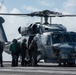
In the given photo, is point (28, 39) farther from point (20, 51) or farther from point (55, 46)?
point (55, 46)

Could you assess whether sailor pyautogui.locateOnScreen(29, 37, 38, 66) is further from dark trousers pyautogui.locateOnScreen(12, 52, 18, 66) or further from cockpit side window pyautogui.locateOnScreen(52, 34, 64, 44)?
cockpit side window pyautogui.locateOnScreen(52, 34, 64, 44)

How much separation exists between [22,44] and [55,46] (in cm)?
273

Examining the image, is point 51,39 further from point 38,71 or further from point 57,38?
point 38,71

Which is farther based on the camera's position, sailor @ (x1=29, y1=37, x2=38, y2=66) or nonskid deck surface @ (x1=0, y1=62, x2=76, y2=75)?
sailor @ (x1=29, y1=37, x2=38, y2=66)

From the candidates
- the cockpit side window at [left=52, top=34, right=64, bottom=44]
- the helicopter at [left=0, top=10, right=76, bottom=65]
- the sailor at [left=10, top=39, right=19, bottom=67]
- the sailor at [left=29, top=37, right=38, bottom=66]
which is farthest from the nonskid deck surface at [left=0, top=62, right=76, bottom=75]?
the sailor at [left=10, top=39, right=19, bottom=67]

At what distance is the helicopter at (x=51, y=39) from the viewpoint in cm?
2323

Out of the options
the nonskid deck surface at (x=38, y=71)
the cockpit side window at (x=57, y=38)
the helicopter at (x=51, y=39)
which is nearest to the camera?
the nonskid deck surface at (x=38, y=71)

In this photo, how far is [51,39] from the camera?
81.1 ft

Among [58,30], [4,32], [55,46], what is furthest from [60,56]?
[4,32]

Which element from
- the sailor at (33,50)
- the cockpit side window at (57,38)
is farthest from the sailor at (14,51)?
the cockpit side window at (57,38)

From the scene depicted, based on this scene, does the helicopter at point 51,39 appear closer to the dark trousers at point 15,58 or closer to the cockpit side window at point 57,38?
the cockpit side window at point 57,38

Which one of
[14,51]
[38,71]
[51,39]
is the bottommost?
[38,71]

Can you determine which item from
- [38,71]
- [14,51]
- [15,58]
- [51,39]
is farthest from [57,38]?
[38,71]

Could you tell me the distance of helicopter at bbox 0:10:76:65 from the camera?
23.2 m
